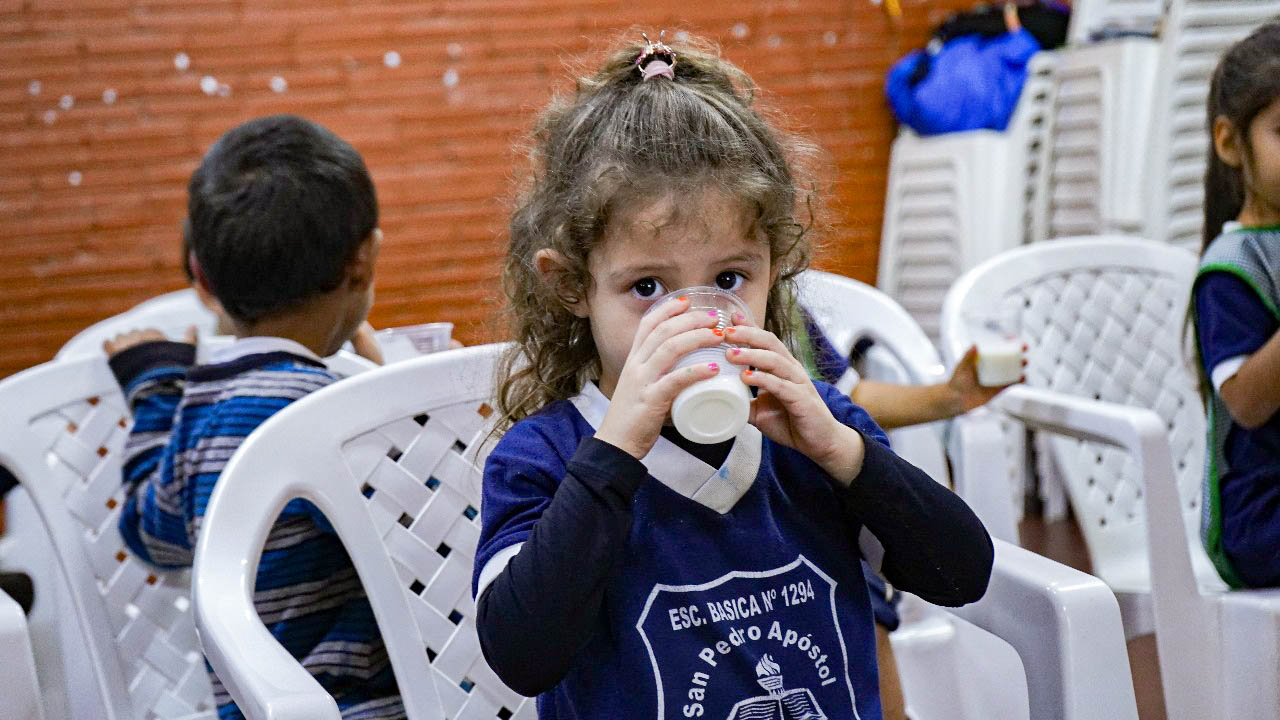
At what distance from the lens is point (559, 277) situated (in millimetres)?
1179

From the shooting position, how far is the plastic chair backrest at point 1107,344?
6.93 feet

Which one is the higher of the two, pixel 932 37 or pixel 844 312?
pixel 932 37

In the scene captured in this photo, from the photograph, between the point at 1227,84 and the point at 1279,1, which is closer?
the point at 1227,84

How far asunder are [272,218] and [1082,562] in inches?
105

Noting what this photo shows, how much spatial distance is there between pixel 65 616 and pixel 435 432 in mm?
739

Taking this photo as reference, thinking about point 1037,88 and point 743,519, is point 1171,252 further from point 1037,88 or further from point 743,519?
point 1037,88

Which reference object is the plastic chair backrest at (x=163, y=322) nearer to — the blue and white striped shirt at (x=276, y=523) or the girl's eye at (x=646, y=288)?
the blue and white striped shirt at (x=276, y=523)

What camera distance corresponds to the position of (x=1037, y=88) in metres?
4.17

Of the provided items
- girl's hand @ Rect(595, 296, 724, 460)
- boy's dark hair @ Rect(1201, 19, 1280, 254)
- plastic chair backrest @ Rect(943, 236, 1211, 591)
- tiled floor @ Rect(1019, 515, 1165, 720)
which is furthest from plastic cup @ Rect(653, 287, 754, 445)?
tiled floor @ Rect(1019, 515, 1165, 720)

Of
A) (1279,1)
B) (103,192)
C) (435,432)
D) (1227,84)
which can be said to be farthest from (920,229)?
(435,432)

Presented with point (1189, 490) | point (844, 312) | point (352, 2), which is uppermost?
point (352, 2)

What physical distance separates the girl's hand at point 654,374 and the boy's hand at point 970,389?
81 centimetres

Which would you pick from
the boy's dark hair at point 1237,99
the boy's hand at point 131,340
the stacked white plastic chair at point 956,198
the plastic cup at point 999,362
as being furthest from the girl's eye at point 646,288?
the stacked white plastic chair at point 956,198

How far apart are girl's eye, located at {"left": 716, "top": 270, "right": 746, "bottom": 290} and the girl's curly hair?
0.17 ft
